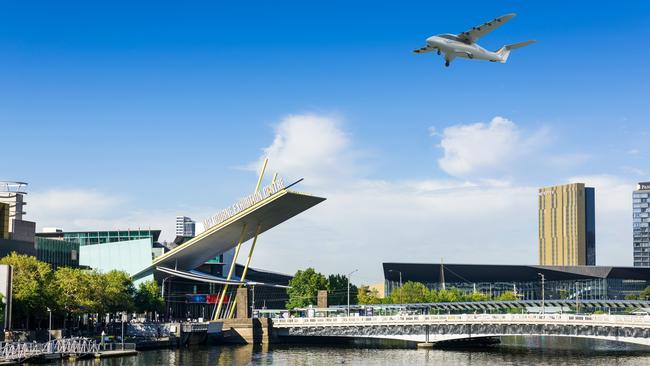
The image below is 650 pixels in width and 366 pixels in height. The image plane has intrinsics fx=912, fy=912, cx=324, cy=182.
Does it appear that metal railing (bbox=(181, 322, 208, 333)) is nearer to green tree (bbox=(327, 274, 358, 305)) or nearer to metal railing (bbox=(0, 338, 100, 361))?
metal railing (bbox=(0, 338, 100, 361))

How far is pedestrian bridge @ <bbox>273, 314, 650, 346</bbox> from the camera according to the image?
8494 centimetres

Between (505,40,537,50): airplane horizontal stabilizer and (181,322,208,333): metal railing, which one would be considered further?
(181,322,208,333): metal railing

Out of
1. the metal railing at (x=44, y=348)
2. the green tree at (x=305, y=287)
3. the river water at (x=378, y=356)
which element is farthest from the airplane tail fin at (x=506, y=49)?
the green tree at (x=305, y=287)

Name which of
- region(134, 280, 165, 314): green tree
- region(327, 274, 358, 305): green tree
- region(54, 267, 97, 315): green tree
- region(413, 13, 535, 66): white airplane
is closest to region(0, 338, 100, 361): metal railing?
region(54, 267, 97, 315): green tree

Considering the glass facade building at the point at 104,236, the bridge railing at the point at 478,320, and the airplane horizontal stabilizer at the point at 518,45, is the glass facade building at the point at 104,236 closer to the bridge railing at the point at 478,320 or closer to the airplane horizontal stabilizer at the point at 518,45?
the bridge railing at the point at 478,320

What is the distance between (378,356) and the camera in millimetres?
87375

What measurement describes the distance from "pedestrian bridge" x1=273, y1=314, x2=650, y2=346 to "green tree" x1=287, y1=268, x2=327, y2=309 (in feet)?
135

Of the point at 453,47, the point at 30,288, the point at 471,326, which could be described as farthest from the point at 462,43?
the point at 30,288

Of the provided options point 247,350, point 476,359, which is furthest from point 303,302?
point 476,359

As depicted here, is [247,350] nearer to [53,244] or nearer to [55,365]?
[55,365]

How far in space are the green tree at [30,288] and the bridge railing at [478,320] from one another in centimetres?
2778

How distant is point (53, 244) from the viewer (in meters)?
121

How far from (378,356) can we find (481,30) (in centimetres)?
3720

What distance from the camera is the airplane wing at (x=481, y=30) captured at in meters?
60.6
